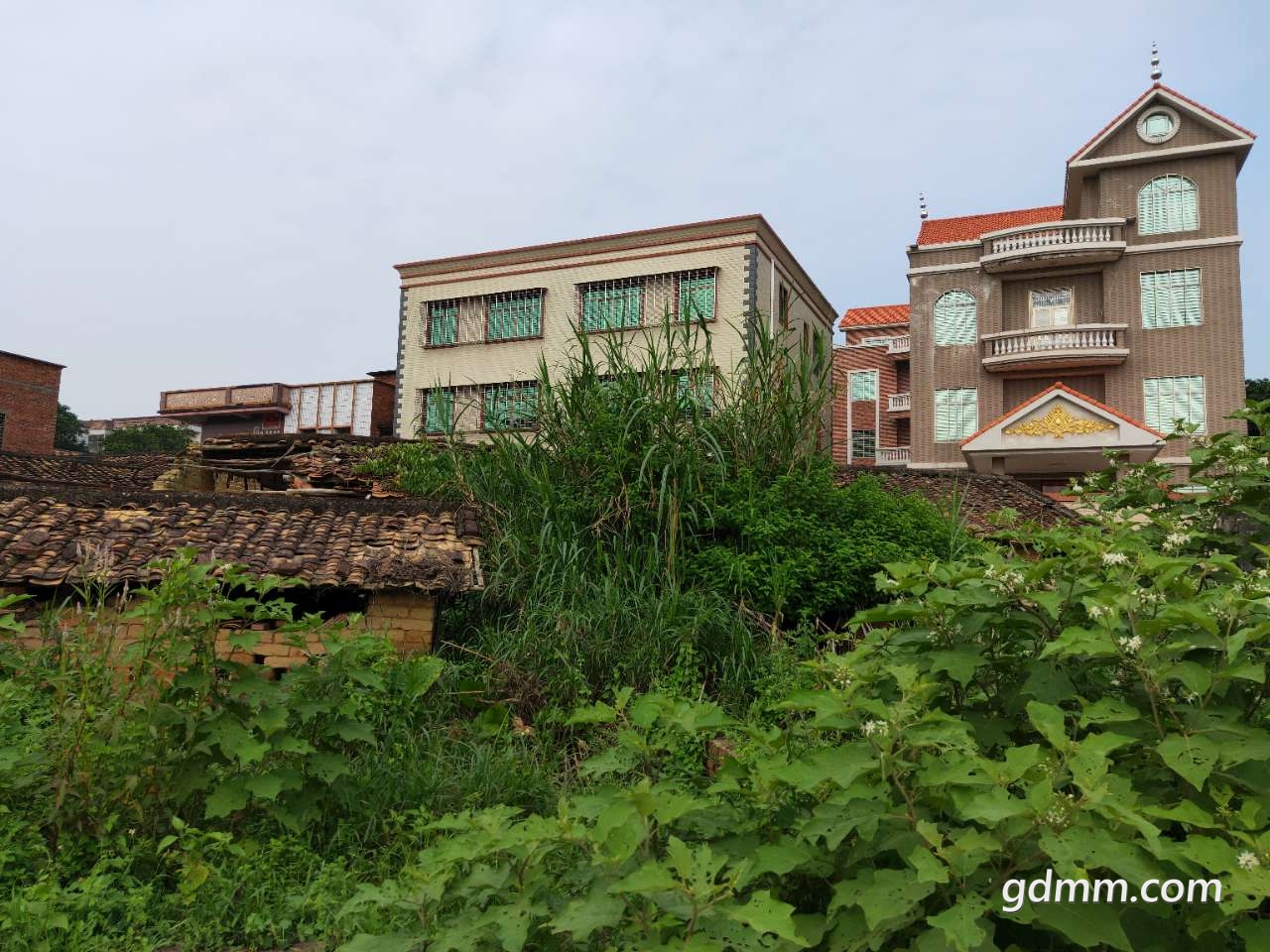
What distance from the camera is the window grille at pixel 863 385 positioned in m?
29.7

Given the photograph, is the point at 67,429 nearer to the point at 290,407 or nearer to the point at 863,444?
the point at 290,407

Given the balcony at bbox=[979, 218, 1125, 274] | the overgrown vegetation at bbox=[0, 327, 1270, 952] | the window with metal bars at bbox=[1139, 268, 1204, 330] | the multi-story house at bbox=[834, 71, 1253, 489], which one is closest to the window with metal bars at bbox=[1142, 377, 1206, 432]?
the multi-story house at bbox=[834, 71, 1253, 489]

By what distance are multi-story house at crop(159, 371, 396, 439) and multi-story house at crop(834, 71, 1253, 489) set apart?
19845 mm

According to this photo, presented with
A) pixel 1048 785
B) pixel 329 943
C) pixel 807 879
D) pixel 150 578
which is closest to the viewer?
pixel 1048 785

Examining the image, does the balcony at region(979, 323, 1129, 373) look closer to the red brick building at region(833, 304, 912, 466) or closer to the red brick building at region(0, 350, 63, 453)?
the red brick building at region(833, 304, 912, 466)

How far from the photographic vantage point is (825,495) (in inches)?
273

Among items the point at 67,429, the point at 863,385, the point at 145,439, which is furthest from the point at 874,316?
the point at 67,429

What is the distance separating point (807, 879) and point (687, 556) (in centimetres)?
400

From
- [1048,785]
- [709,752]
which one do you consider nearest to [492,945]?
[1048,785]

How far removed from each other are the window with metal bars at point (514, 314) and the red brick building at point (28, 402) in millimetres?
18013

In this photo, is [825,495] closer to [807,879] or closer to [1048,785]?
[807,879]

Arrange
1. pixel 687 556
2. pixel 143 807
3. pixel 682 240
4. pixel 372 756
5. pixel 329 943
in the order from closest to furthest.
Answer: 1. pixel 329 943
2. pixel 143 807
3. pixel 372 756
4. pixel 687 556
5. pixel 682 240

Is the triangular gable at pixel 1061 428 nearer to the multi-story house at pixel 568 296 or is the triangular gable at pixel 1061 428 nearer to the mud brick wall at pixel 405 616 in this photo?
the multi-story house at pixel 568 296

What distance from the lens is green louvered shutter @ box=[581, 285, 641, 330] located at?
20.4 meters
